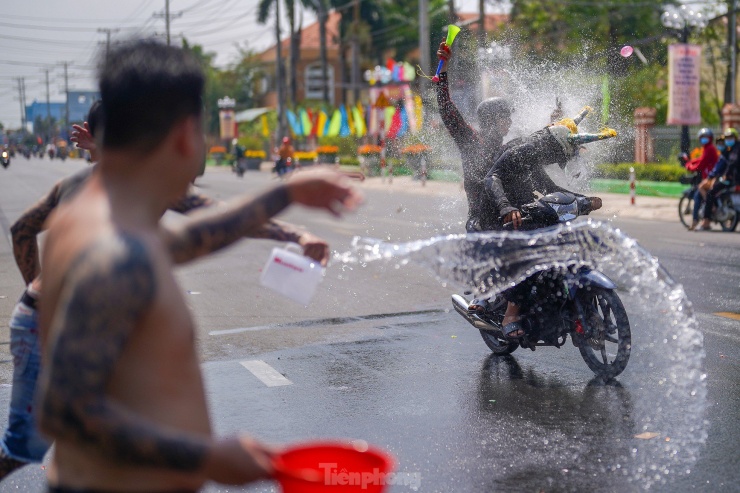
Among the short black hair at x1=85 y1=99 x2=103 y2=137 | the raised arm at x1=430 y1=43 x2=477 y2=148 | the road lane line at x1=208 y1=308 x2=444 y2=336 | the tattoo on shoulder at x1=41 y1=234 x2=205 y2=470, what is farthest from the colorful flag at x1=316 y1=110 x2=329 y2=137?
the tattoo on shoulder at x1=41 y1=234 x2=205 y2=470

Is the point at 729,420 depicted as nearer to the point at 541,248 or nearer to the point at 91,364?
the point at 541,248

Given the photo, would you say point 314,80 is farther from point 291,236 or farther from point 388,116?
point 291,236

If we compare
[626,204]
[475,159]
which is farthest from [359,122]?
[475,159]

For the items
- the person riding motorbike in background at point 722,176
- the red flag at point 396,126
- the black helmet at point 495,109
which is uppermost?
the red flag at point 396,126

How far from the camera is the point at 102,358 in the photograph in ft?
5.75

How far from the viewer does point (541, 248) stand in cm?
583

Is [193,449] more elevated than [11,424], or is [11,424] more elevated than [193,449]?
[193,449]

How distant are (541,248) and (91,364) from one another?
14.3ft

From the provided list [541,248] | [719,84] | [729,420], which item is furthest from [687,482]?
[719,84]

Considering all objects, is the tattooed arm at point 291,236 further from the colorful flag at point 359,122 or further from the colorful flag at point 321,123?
the colorful flag at point 321,123

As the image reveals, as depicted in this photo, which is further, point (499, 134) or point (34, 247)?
point (499, 134)

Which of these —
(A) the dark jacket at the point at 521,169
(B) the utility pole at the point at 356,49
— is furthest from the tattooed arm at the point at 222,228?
(B) the utility pole at the point at 356,49

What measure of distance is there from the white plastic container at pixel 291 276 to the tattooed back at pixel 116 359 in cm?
74

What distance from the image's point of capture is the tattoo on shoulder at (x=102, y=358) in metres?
1.74
